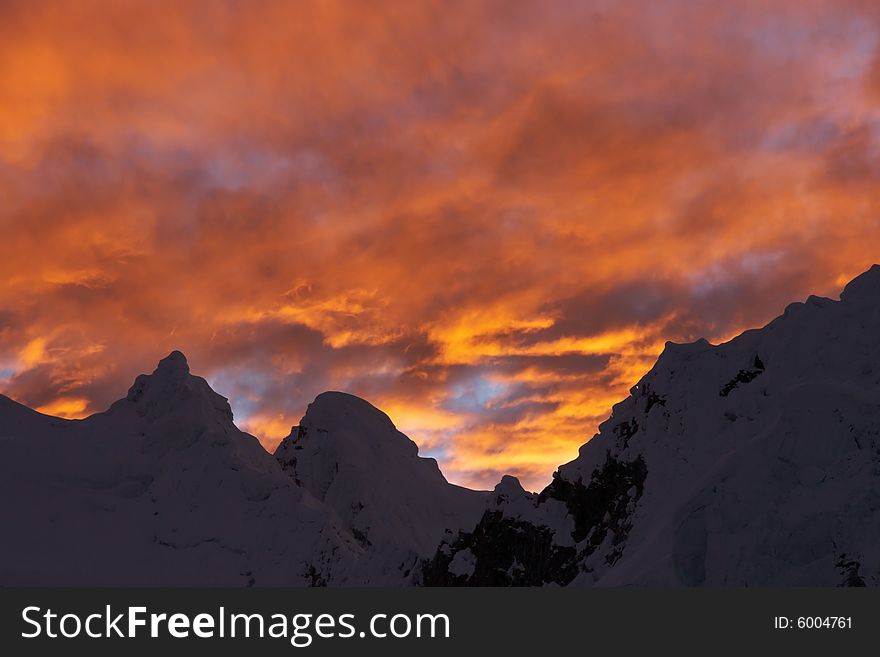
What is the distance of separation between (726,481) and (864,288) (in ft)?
80.9

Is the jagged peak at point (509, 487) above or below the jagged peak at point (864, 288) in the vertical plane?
below

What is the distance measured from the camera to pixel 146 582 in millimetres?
185625

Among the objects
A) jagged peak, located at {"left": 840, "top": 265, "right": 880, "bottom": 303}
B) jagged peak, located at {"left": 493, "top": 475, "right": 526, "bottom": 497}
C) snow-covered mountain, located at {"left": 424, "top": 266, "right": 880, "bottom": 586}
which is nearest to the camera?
snow-covered mountain, located at {"left": 424, "top": 266, "right": 880, "bottom": 586}

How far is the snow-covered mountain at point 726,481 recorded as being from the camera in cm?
6538

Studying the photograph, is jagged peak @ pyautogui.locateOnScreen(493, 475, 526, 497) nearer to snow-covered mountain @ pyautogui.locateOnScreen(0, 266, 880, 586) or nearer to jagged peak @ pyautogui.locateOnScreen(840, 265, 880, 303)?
snow-covered mountain @ pyautogui.locateOnScreen(0, 266, 880, 586)

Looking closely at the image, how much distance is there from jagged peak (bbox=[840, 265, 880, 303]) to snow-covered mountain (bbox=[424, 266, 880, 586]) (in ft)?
0.37

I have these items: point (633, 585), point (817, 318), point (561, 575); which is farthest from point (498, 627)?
point (817, 318)

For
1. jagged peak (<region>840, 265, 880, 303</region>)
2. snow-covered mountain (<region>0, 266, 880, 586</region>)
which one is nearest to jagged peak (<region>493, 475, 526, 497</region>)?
snow-covered mountain (<region>0, 266, 880, 586</region>)

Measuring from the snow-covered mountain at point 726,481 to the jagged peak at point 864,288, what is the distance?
0.11 metres

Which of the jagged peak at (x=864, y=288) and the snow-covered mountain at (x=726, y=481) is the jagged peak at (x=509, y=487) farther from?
the jagged peak at (x=864, y=288)

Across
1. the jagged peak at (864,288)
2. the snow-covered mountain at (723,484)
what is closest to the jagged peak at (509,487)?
the snow-covered mountain at (723,484)

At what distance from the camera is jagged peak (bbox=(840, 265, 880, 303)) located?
274 ft

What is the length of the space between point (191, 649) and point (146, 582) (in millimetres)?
148125

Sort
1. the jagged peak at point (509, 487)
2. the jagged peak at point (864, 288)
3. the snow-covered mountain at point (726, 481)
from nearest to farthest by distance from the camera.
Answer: the snow-covered mountain at point (726, 481) < the jagged peak at point (864, 288) < the jagged peak at point (509, 487)
